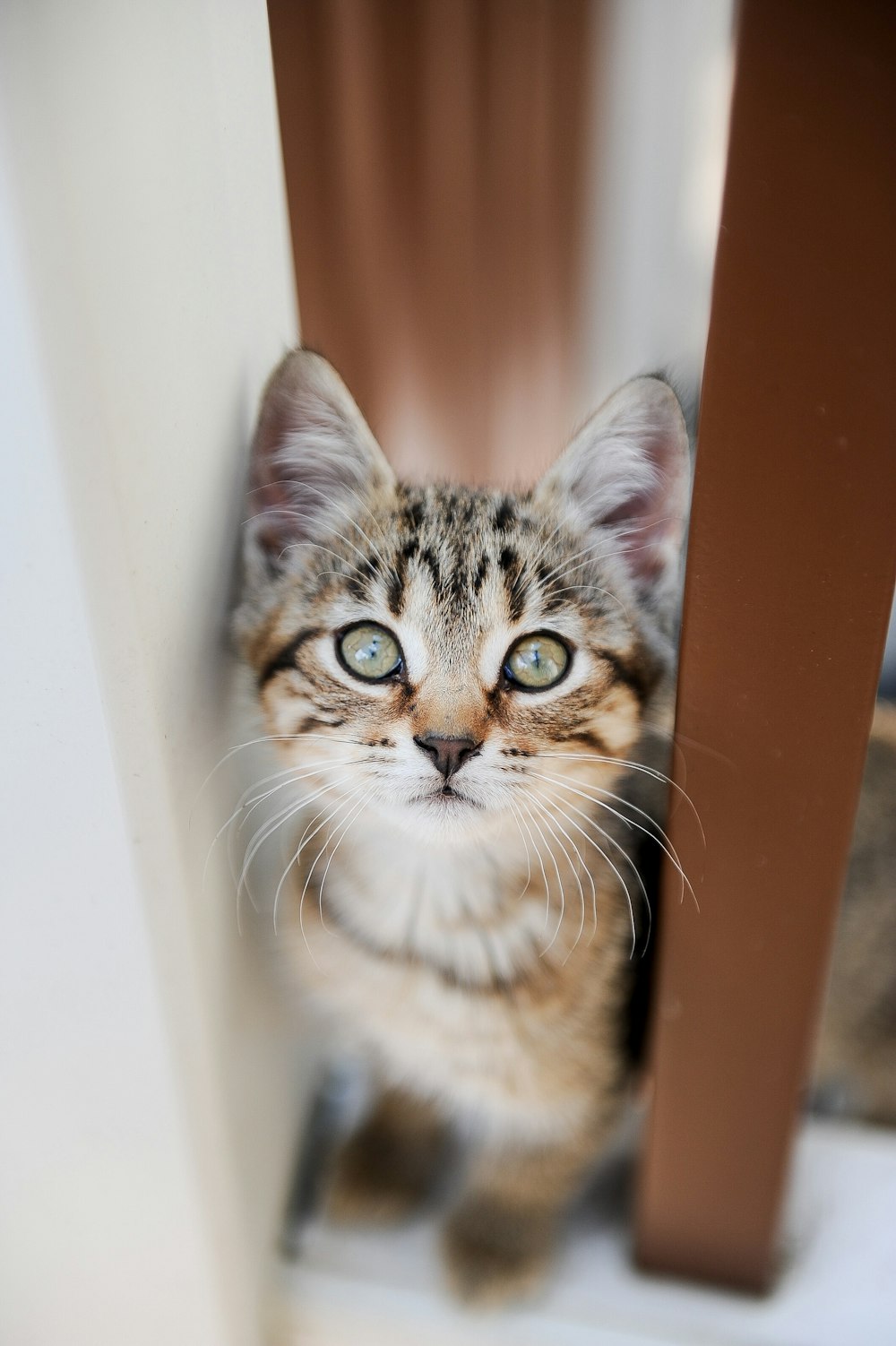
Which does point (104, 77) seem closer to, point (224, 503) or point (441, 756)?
point (224, 503)

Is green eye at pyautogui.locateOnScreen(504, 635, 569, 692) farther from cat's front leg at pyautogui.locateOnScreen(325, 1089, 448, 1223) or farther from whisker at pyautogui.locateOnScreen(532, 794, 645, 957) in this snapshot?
cat's front leg at pyautogui.locateOnScreen(325, 1089, 448, 1223)

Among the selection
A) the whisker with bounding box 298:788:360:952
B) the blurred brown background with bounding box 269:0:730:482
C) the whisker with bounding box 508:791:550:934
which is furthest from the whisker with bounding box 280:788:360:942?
the blurred brown background with bounding box 269:0:730:482

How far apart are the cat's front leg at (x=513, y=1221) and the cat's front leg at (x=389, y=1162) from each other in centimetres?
5

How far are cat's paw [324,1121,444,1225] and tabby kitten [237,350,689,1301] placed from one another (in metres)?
0.24

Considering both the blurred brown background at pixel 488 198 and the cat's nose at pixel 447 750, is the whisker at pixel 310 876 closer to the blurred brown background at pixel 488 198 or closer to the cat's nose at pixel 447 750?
the cat's nose at pixel 447 750

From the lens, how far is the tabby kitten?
0.48 meters

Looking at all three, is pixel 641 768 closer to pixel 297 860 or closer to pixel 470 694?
pixel 470 694

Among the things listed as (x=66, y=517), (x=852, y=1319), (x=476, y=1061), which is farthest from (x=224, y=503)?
(x=852, y=1319)

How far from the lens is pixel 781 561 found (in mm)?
437

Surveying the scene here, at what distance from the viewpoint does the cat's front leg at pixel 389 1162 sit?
766 millimetres

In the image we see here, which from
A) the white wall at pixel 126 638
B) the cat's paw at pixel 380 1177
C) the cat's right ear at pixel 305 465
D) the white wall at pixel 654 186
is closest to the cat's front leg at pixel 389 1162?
the cat's paw at pixel 380 1177

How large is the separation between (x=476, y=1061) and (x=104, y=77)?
62 cm

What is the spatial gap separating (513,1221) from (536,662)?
1.70 feet

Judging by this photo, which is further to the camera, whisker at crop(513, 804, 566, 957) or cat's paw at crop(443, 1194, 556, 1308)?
cat's paw at crop(443, 1194, 556, 1308)
